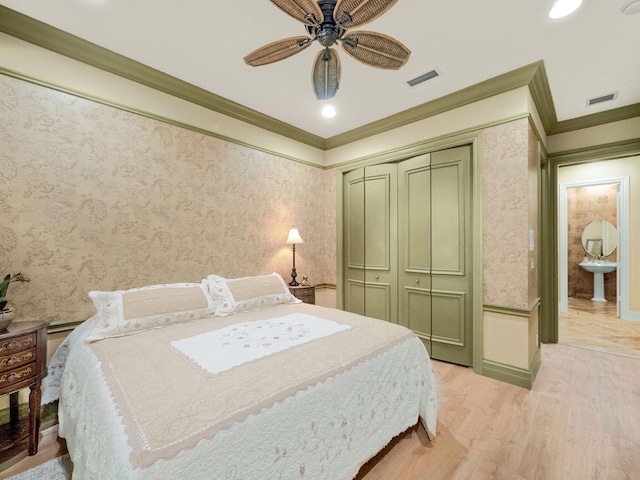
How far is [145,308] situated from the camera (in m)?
1.96

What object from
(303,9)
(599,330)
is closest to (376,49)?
(303,9)

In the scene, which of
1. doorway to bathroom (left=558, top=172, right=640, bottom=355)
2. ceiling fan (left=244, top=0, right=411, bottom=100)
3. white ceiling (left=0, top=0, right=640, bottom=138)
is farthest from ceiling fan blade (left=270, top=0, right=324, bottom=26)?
doorway to bathroom (left=558, top=172, right=640, bottom=355)

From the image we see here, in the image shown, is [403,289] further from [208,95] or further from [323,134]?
[208,95]

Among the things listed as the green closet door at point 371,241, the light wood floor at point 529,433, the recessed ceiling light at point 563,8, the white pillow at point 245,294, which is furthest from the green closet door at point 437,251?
the white pillow at point 245,294

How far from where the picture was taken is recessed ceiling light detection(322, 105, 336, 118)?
10.4 ft

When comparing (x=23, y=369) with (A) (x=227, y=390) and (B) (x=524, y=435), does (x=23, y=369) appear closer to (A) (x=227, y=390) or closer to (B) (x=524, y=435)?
(A) (x=227, y=390)

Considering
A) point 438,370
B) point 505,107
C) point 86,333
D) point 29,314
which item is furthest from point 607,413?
point 29,314

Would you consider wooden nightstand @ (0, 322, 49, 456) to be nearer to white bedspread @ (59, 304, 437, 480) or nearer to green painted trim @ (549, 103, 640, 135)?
white bedspread @ (59, 304, 437, 480)

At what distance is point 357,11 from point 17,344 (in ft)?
8.45

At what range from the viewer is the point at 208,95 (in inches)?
112

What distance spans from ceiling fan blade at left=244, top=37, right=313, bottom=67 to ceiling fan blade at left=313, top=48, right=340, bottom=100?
11 cm

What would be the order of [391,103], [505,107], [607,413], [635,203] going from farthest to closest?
[635,203], [391,103], [505,107], [607,413]

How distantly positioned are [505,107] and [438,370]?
255 cm

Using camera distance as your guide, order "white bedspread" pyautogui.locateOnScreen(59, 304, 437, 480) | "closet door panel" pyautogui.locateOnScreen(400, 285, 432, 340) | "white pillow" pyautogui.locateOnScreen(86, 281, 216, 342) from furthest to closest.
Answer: "closet door panel" pyautogui.locateOnScreen(400, 285, 432, 340) < "white pillow" pyautogui.locateOnScreen(86, 281, 216, 342) < "white bedspread" pyautogui.locateOnScreen(59, 304, 437, 480)
